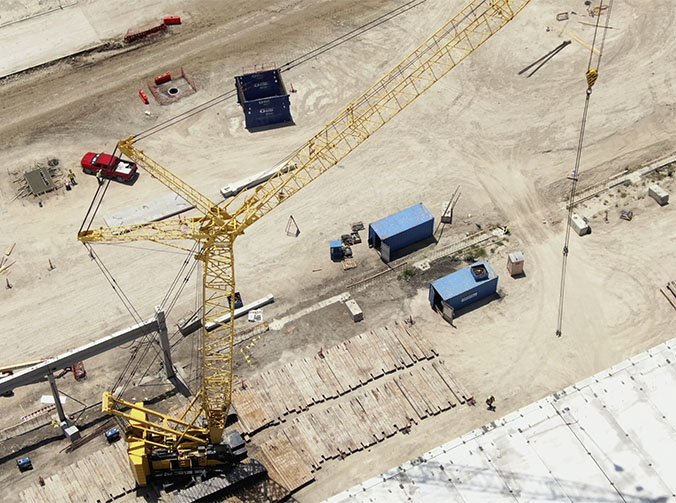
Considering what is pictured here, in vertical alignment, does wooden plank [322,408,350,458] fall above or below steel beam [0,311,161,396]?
below

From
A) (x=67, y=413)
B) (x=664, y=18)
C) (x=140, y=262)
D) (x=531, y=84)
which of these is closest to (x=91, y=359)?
(x=67, y=413)

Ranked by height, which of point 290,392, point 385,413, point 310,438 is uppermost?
point 290,392

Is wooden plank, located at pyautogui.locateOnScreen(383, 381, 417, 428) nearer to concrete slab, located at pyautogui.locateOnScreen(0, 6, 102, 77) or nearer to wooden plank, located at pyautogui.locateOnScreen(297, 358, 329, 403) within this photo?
wooden plank, located at pyautogui.locateOnScreen(297, 358, 329, 403)

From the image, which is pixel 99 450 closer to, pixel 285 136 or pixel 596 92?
pixel 285 136

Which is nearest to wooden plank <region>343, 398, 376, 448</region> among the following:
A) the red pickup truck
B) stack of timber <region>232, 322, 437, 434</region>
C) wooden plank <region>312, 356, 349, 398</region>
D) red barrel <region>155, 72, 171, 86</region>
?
wooden plank <region>312, 356, 349, 398</region>

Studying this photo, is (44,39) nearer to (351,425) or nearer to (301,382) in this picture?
(301,382)

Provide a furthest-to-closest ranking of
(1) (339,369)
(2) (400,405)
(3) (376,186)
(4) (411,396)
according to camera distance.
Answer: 1. (3) (376,186)
2. (1) (339,369)
3. (4) (411,396)
4. (2) (400,405)

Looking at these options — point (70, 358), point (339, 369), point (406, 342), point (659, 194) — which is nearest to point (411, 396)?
point (406, 342)
